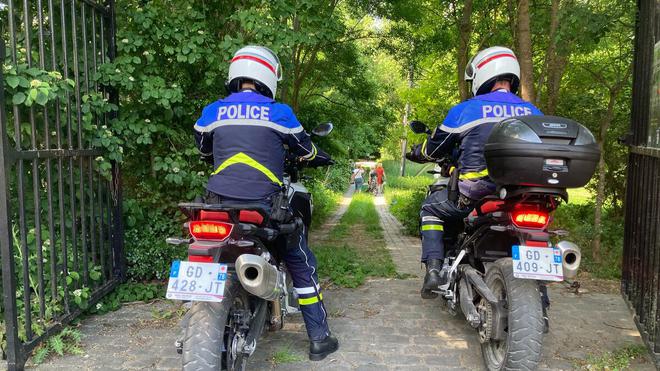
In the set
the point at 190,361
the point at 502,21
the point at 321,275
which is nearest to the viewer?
the point at 190,361

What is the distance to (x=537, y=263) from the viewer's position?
10.4 feet

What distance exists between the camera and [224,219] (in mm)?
3064

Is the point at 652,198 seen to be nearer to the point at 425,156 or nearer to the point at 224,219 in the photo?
the point at 425,156

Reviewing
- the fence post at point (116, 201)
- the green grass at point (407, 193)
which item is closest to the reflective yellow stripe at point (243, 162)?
the fence post at point (116, 201)

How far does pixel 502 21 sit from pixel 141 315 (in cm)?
800

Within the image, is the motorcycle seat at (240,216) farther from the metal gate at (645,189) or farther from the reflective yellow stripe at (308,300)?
the metal gate at (645,189)

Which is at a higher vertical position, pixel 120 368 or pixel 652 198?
pixel 652 198

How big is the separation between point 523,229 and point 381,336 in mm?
1591

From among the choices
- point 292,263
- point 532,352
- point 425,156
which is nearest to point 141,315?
point 292,263

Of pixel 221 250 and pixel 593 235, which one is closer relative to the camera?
pixel 221 250

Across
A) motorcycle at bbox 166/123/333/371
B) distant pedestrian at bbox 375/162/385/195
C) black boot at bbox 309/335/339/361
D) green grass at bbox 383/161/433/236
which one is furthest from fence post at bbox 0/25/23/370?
distant pedestrian at bbox 375/162/385/195

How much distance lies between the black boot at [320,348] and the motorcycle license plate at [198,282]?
3.88ft

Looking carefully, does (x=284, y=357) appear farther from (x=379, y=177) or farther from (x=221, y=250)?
(x=379, y=177)

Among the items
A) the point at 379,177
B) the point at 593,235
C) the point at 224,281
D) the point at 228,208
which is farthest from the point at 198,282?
the point at 379,177
